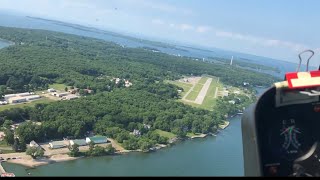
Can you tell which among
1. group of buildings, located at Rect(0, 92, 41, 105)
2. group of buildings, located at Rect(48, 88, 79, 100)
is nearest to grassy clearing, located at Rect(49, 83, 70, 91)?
group of buildings, located at Rect(48, 88, 79, 100)

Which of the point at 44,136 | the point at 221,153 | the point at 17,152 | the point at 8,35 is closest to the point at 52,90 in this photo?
the point at 44,136

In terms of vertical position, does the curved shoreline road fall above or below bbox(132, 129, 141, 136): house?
above

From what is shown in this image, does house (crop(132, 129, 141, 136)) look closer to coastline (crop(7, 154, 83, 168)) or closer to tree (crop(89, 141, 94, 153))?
tree (crop(89, 141, 94, 153))

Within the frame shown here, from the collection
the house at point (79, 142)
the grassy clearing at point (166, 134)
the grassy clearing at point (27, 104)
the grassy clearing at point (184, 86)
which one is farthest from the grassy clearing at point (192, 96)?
the house at point (79, 142)

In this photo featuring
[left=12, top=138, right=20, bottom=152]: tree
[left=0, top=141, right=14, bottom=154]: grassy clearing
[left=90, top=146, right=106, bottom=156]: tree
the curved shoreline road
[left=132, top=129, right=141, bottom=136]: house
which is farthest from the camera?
the curved shoreline road

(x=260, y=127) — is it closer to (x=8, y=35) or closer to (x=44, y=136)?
(x=44, y=136)

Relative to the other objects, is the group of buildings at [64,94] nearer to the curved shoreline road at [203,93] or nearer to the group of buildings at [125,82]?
the group of buildings at [125,82]

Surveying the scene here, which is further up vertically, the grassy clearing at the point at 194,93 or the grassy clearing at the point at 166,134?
the grassy clearing at the point at 194,93
